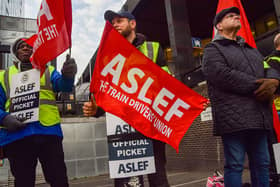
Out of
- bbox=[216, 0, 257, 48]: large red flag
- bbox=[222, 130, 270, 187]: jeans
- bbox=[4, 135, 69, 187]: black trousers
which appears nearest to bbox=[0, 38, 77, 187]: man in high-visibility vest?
bbox=[4, 135, 69, 187]: black trousers

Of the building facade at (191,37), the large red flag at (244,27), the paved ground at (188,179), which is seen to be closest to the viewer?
the large red flag at (244,27)

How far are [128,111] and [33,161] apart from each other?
0.99 metres

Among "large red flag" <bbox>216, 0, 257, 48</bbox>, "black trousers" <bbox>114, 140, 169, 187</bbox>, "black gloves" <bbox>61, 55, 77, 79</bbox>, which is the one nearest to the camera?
"black trousers" <bbox>114, 140, 169, 187</bbox>

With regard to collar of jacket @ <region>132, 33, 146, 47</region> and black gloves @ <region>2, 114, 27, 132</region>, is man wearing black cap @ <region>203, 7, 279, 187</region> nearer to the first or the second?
collar of jacket @ <region>132, 33, 146, 47</region>

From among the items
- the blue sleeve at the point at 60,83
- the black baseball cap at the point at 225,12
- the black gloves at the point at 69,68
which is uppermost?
the black baseball cap at the point at 225,12

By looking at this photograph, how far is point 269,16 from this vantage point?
13398mm

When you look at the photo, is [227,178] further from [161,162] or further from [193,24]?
[193,24]

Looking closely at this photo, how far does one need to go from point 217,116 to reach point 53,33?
1664 mm

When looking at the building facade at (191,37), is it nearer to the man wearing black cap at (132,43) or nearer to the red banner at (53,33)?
the man wearing black cap at (132,43)

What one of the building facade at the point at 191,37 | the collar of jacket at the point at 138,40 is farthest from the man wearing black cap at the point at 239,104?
the building facade at the point at 191,37

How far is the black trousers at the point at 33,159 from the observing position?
225 cm

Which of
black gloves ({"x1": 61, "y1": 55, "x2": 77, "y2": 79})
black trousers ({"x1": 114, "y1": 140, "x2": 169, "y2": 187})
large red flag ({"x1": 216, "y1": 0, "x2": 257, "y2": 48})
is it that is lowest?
black trousers ({"x1": 114, "y1": 140, "x2": 169, "y2": 187})

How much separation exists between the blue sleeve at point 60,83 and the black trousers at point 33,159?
461mm

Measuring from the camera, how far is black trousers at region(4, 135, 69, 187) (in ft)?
7.38
